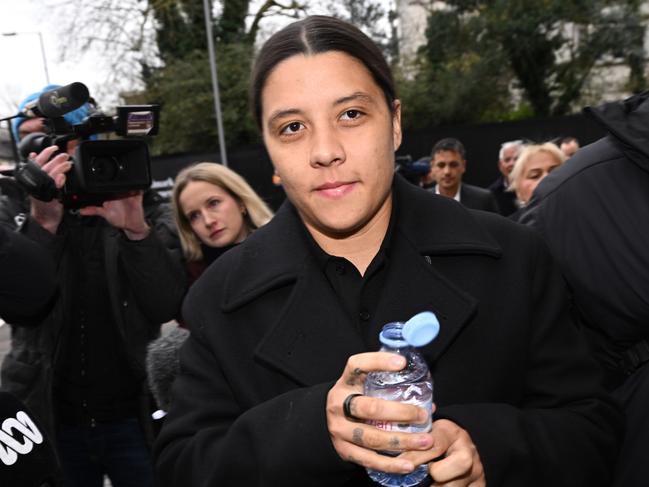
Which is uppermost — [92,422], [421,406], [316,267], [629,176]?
[629,176]

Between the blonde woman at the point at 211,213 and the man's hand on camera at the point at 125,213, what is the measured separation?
2.01ft

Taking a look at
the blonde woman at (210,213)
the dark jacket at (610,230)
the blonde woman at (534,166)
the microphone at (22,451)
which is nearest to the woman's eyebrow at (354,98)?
the dark jacket at (610,230)

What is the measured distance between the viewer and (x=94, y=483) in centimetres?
270

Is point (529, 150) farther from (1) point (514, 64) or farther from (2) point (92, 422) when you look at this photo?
(1) point (514, 64)

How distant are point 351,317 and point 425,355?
0.63 feet

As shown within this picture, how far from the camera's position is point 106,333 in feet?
8.86

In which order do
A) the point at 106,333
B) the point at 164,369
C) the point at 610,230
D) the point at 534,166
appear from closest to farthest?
the point at 610,230 → the point at 164,369 → the point at 106,333 → the point at 534,166

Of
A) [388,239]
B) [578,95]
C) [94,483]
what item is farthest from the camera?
[578,95]

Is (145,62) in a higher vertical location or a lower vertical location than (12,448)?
higher

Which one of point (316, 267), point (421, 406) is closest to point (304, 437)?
point (421, 406)

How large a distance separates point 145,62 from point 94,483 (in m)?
19.4

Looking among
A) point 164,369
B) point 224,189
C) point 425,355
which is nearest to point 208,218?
point 224,189

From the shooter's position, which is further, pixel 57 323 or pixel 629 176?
pixel 57 323

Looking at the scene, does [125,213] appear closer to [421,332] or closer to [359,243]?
[359,243]
